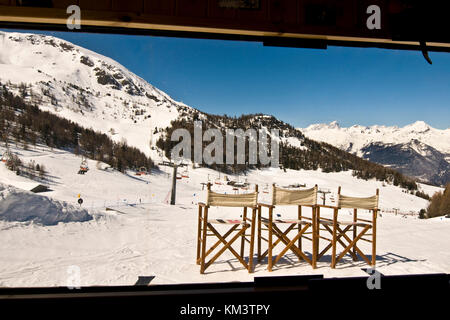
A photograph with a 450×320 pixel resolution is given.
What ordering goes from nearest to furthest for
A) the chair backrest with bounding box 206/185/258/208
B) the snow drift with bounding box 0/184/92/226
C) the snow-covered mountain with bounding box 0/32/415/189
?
the chair backrest with bounding box 206/185/258/208, the snow drift with bounding box 0/184/92/226, the snow-covered mountain with bounding box 0/32/415/189

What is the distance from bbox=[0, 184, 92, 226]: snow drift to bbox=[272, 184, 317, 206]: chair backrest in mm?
6970

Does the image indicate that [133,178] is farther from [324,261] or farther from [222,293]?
[222,293]

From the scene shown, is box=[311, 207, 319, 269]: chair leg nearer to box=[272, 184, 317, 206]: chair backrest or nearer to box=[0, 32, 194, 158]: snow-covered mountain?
box=[272, 184, 317, 206]: chair backrest

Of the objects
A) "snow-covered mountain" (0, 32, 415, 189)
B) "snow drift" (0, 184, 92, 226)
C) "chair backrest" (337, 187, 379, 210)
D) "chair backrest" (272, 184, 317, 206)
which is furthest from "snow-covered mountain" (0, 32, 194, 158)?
"chair backrest" (337, 187, 379, 210)

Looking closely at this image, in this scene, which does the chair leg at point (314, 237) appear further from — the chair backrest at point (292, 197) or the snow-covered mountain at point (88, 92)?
the snow-covered mountain at point (88, 92)

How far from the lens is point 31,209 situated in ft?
23.9

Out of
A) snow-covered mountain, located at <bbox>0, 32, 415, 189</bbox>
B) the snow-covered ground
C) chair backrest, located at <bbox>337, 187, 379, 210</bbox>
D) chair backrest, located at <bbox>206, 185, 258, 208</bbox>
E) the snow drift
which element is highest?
snow-covered mountain, located at <bbox>0, 32, 415, 189</bbox>

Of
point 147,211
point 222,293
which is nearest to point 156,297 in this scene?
point 222,293

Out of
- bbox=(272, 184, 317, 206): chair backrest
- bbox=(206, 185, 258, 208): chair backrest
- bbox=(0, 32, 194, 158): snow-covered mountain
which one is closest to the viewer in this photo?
bbox=(206, 185, 258, 208): chair backrest

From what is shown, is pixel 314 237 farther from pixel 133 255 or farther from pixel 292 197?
pixel 133 255

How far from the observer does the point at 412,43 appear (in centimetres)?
285

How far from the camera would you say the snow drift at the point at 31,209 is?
691 centimetres

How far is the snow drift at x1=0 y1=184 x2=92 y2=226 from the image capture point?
6.91 meters
